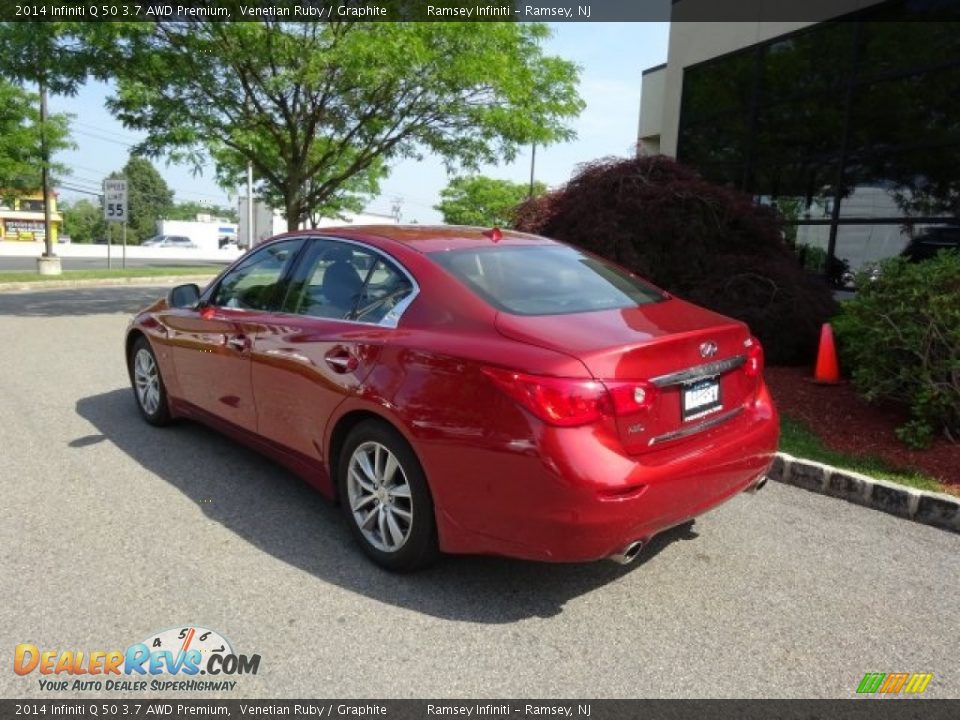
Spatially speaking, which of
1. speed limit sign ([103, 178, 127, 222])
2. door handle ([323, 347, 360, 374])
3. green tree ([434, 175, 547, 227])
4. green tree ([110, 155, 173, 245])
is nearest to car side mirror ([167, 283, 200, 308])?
door handle ([323, 347, 360, 374])

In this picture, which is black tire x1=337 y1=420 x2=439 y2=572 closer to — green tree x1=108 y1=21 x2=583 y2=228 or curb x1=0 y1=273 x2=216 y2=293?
green tree x1=108 y1=21 x2=583 y2=228

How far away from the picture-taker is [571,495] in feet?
8.54

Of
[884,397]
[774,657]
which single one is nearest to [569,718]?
[774,657]

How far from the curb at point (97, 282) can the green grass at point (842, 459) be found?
56.1 ft

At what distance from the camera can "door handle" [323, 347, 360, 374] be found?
3334 millimetres

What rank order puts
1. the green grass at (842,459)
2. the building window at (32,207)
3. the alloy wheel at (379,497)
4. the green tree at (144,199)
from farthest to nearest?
the green tree at (144,199) → the building window at (32,207) → the green grass at (842,459) → the alloy wheel at (379,497)

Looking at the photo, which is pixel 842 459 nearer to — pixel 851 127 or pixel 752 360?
pixel 752 360

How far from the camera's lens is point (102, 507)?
3.93 meters

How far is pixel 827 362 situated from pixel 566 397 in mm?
4778

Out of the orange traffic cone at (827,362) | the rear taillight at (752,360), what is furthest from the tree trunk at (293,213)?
the rear taillight at (752,360)

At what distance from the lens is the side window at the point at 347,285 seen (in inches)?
134

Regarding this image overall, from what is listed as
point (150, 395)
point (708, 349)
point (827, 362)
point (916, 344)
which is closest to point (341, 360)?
point (708, 349)

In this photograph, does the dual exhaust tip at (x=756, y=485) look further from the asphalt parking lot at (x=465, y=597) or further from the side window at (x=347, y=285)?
the side window at (x=347, y=285)

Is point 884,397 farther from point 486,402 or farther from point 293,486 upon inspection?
point 293,486
